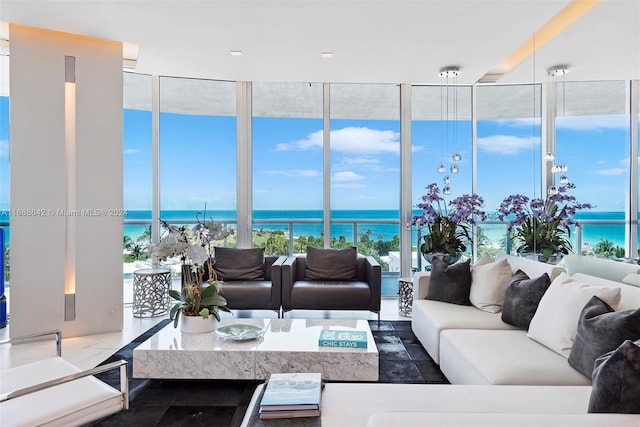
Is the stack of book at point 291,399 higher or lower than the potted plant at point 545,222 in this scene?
lower

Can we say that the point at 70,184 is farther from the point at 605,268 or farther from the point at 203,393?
the point at 605,268

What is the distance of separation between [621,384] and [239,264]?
13.0 ft

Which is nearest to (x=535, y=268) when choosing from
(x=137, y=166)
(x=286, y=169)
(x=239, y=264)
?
(x=239, y=264)

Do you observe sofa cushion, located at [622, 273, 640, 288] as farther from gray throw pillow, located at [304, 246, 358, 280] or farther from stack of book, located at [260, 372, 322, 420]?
gray throw pillow, located at [304, 246, 358, 280]

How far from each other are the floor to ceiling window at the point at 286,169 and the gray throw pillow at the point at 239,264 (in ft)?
2.69

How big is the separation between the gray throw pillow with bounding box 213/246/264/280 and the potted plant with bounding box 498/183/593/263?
2890 millimetres

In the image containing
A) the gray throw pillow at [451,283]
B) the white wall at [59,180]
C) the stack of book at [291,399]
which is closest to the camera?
the stack of book at [291,399]

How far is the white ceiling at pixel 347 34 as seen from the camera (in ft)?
10.7

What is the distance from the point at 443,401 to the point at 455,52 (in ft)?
11.7

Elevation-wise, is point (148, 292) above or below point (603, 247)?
below

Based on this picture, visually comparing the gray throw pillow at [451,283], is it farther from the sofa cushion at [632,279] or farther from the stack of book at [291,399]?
the stack of book at [291,399]

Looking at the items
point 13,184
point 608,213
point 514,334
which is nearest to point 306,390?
point 514,334

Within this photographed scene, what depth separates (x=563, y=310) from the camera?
90.7 inches

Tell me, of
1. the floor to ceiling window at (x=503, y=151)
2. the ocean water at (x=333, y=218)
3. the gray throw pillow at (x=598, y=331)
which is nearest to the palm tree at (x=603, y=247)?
the floor to ceiling window at (x=503, y=151)
